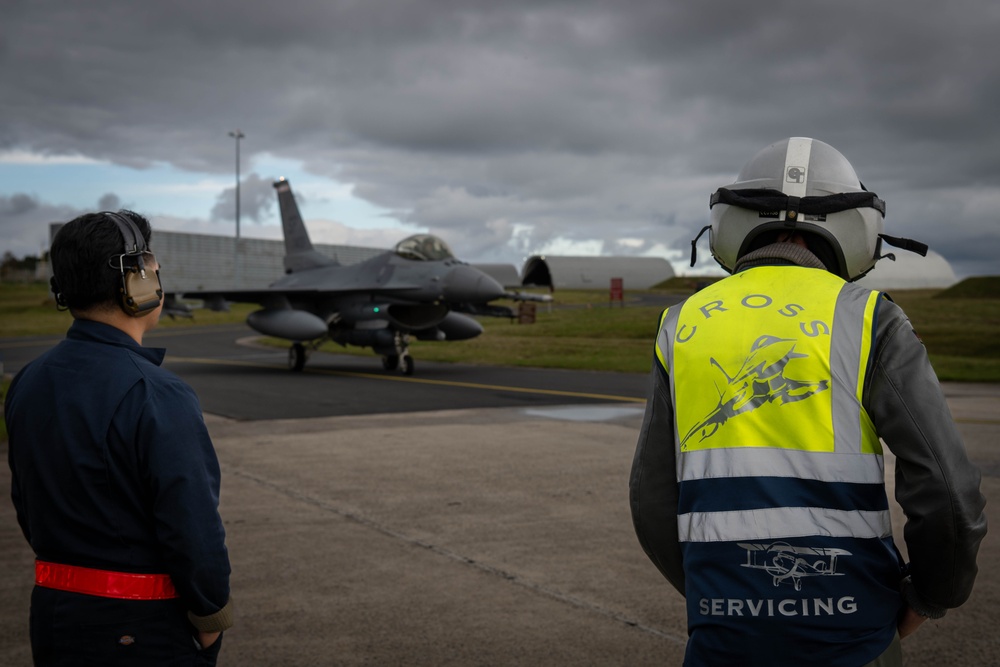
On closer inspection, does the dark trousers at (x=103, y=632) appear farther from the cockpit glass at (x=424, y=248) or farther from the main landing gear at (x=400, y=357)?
the cockpit glass at (x=424, y=248)

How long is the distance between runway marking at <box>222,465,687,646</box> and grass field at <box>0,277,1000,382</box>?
14.1 meters

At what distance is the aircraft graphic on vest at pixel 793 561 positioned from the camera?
6.52ft

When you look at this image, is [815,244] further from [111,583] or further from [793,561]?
[111,583]

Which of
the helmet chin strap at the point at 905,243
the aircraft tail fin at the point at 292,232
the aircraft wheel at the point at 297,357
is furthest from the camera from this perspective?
the aircraft tail fin at the point at 292,232

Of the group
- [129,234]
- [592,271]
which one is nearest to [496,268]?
[592,271]

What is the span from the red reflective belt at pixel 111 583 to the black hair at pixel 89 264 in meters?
0.71

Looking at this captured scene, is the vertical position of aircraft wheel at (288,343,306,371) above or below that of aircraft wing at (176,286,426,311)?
below

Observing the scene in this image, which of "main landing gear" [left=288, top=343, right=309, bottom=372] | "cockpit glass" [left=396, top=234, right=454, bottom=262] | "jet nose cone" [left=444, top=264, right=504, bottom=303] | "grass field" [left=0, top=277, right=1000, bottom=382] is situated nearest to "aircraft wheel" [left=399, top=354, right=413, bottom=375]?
"jet nose cone" [left=444, top=264, right=504, bottom=303]

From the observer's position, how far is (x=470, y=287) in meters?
20.8

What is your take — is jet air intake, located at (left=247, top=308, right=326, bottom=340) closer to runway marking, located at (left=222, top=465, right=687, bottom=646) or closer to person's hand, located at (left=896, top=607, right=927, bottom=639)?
runway marking, located at (left=222, top=465, right=687, bottom=646)

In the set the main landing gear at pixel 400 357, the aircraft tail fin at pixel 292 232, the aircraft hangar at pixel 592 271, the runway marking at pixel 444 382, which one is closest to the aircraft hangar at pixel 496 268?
the aircraft hangar at pixel 592 271

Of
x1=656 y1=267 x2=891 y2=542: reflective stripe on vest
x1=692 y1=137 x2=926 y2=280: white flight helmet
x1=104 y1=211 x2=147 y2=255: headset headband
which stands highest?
x1=692 y1=137 x2=926 y2=280: white flight helmet

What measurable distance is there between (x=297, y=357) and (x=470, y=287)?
16.5 feet

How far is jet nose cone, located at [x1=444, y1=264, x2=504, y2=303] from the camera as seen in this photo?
20.7 m
